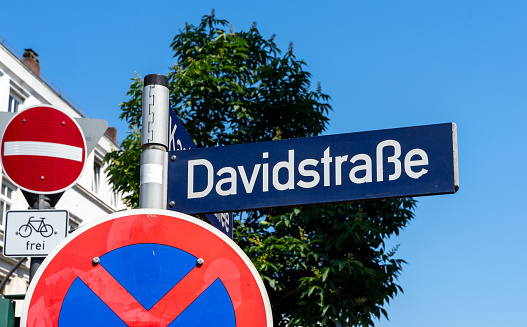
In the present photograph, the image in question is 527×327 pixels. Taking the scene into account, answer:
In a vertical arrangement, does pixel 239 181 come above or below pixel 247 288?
above

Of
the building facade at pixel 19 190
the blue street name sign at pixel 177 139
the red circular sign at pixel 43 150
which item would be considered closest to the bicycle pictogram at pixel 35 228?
the red circular sign at pixel 43 150

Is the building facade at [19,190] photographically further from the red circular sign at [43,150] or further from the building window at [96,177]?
the red circular sign at [43,150]

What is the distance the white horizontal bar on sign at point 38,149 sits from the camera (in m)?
4.37

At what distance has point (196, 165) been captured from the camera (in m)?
3.10

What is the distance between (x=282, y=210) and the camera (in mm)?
13812

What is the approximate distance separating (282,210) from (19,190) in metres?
17.0

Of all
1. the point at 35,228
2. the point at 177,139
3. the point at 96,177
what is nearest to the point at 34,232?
the point at 35,228

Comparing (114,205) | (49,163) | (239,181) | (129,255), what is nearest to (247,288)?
(129,255)

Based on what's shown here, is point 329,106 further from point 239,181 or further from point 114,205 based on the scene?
point 114,205

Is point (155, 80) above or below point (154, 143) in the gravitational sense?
above

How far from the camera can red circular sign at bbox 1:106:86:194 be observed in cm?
426

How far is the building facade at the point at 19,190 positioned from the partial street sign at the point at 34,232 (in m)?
18.8

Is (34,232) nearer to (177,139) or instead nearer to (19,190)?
(177,139)

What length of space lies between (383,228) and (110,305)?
36.6 feet
